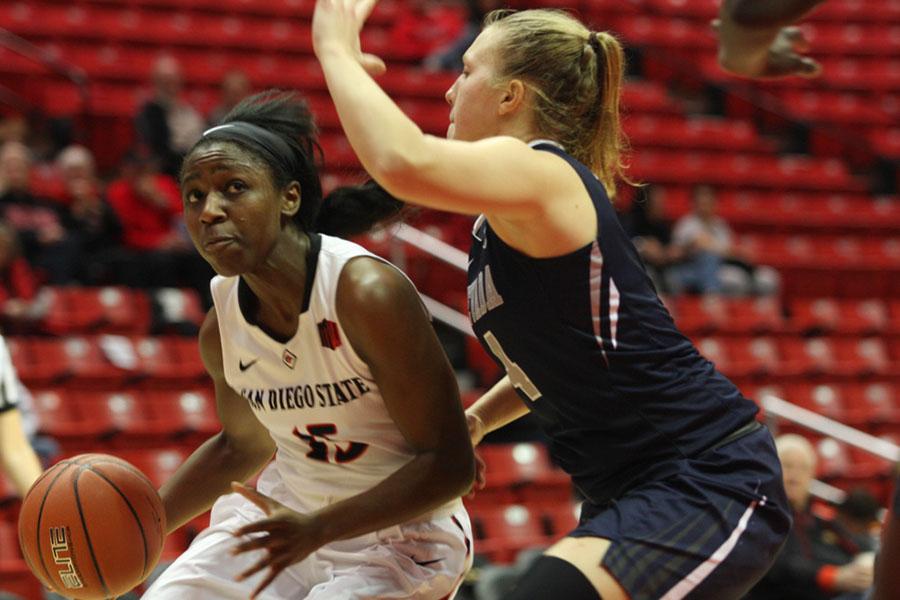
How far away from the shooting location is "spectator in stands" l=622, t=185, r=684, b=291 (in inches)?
360

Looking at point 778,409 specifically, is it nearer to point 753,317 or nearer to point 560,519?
point 753,317

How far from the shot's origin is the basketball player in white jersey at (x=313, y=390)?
2732 mm

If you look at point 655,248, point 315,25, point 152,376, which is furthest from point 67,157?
point 315,25

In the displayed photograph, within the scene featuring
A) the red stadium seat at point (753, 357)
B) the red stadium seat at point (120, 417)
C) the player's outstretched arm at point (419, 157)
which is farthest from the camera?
the red stadium seat at point (753, 357)

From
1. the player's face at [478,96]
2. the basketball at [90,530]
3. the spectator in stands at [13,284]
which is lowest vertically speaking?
the spectator in stands at [13,284]

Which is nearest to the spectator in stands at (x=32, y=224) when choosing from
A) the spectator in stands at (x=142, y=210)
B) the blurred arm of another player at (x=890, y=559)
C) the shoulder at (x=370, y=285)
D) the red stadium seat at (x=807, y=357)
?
the spectator in stands at (x=142, y=210)

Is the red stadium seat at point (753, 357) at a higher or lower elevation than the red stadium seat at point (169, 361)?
lower

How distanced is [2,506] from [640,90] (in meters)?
8.10

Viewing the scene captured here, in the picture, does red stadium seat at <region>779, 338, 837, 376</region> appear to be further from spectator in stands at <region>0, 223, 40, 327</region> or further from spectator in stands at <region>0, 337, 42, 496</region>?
spectator in stands at <region>0, 337, 42, 496</region>

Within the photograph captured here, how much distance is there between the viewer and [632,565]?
235 cm

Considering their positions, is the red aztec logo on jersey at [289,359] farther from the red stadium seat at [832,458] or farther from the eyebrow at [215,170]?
the red stadium seat at [832,458]

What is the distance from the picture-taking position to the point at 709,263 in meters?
9.59

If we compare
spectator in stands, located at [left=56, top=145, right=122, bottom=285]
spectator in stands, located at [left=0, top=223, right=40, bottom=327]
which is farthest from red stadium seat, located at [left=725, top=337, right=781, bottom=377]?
spectator in stands, located at [left=0, top=223, right=40, bottom=327]

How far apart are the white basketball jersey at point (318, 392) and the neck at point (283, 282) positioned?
0.08 ft
